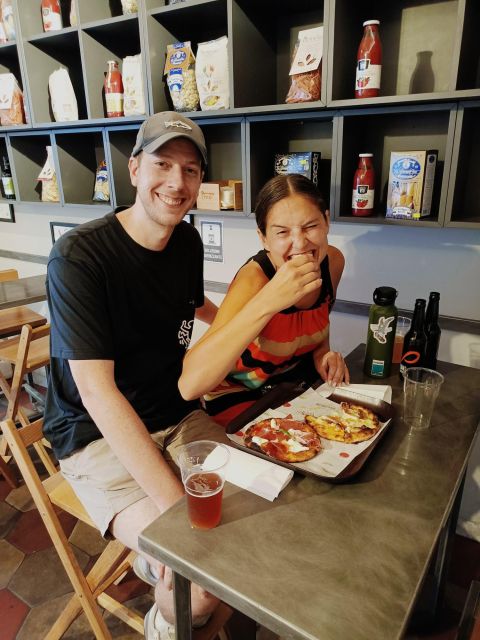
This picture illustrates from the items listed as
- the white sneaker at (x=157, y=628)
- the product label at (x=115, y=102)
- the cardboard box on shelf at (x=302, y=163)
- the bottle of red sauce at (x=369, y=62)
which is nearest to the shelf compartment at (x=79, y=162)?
the product label at (x=115, y=102)

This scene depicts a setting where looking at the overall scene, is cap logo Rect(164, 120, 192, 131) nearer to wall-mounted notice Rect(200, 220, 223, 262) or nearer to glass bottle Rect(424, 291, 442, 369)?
glass bottle Rect(424, 291, 442, 369)

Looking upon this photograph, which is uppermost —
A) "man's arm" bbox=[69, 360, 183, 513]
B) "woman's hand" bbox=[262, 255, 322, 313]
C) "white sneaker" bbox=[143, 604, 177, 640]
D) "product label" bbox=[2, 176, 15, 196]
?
"product label" bbox=[2, 176, 15, 196]

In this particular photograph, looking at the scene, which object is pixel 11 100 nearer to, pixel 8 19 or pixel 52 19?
pixel 8 19

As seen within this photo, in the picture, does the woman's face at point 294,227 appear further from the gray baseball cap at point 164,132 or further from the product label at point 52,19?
the product label at point 52,19

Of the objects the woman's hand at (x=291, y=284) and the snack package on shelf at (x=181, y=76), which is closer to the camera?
the woman's hand at (x=291, y=284)

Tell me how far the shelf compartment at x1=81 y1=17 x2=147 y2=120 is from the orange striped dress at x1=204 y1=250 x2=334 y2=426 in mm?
1413

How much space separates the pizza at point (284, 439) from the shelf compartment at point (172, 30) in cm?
134

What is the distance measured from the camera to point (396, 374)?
149cm

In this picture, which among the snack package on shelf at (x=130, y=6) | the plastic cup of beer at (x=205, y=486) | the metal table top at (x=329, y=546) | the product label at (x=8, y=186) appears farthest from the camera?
the product label at (x=8, y=186)

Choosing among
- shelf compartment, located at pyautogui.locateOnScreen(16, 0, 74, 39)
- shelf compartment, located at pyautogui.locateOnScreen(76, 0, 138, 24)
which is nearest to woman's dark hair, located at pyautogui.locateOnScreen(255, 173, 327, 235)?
shelf compartment, located at pyautogui.locateOnScreen(76, 0, 138, 24)

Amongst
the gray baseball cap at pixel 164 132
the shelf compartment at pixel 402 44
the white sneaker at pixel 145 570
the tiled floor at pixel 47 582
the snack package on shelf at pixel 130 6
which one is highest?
the snack package on shelf at pixel 130 6

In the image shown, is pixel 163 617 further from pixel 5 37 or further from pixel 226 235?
pixel 5 37

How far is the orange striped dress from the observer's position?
145 cm

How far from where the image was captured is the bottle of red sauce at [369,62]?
1.56 m
